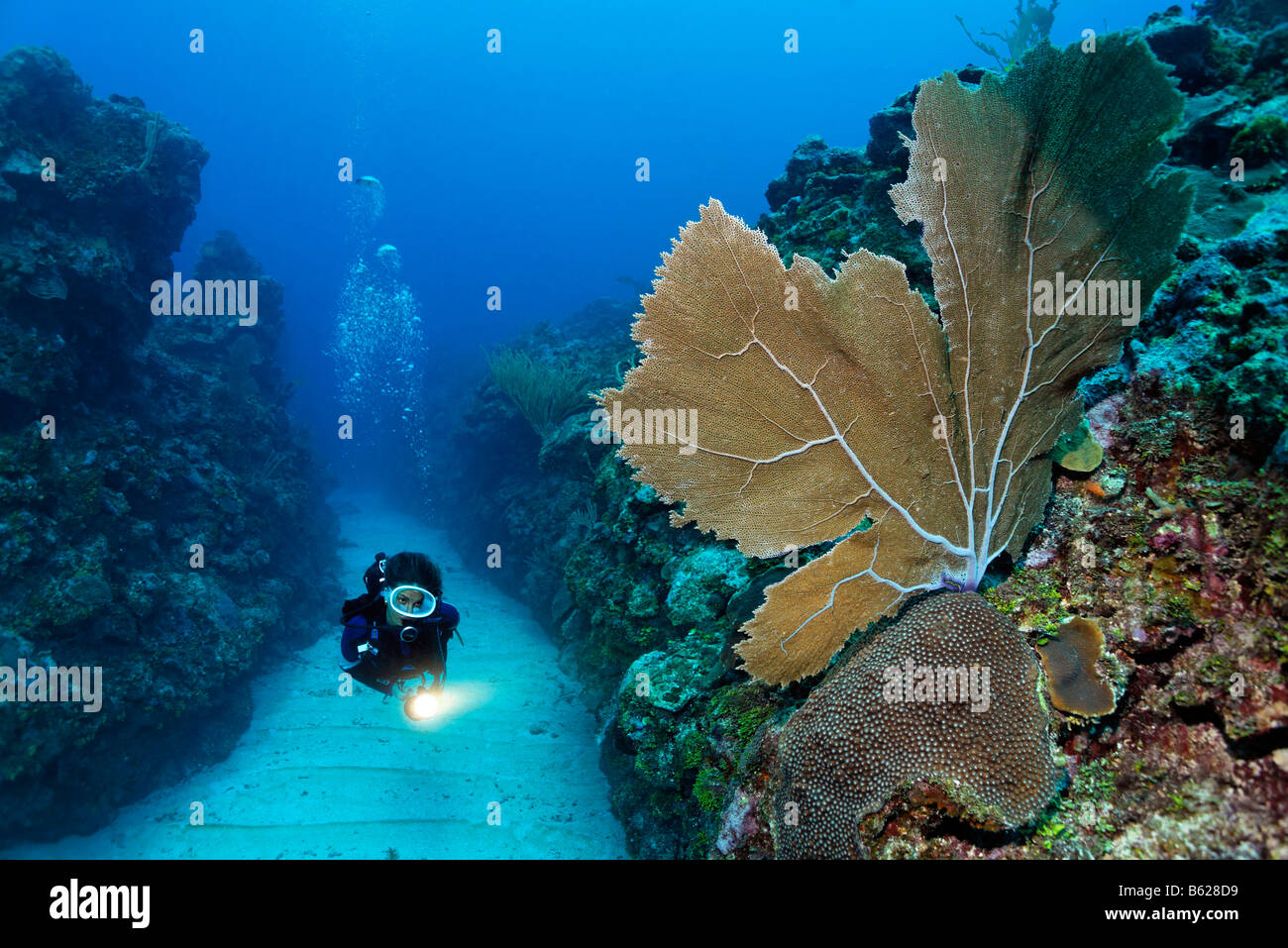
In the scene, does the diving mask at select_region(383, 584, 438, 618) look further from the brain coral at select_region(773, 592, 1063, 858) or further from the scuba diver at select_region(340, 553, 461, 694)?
the brain coral at select_region(773, 592, 1063, 858)

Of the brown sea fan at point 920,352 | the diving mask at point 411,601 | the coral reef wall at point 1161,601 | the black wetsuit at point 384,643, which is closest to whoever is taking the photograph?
the coral reef wall at point 1161,601

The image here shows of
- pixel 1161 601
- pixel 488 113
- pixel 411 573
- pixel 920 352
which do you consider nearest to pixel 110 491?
pixel 411 573

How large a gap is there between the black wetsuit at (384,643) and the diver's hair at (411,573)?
19 cm

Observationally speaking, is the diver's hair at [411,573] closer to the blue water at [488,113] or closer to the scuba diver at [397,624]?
the scuba diver at [397,624]

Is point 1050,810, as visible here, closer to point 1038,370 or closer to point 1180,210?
point 1038,370

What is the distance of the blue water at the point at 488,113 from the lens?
6894 centimetres

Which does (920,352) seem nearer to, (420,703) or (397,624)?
(397,624)

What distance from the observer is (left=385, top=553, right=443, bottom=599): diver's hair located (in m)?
3.81

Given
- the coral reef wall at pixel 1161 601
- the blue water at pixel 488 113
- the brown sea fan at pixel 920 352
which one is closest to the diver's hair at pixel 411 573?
the coral reef wall at pixel 1161 601

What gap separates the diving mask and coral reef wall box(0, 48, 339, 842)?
654cm

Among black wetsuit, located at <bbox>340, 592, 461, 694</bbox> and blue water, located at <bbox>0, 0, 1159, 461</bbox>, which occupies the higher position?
blue water, located at <bbox>0, 0, 1159, 461</bbox>

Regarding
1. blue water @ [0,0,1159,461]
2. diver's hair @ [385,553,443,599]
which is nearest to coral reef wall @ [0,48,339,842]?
diver's hair @ [385,553,443,599]

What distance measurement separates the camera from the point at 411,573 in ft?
12.6
